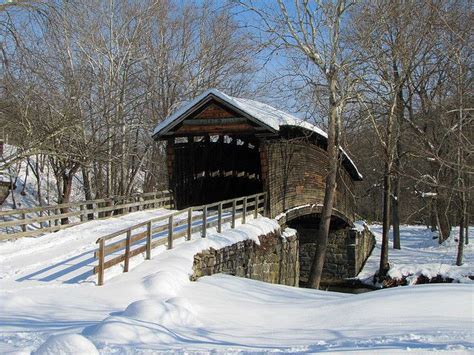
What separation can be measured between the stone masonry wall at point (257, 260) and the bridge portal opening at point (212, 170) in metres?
4.08

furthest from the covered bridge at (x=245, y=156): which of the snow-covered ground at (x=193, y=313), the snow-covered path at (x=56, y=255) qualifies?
the snow-covered ground at (x=193, y=313)

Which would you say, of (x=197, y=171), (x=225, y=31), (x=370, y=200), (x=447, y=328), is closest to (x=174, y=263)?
(x=447, y=328)

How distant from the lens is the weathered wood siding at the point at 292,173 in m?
15.8

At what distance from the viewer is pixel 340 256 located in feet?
70.1

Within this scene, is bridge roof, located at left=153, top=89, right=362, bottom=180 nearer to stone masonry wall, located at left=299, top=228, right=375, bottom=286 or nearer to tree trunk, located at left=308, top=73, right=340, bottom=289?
tree trunk, located at left=308, top=73, right=340, bottom=289

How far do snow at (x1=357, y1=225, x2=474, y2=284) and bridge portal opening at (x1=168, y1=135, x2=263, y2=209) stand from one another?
607cm

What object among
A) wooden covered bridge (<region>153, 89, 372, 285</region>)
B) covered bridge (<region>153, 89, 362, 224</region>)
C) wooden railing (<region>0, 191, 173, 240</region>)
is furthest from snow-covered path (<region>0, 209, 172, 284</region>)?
wooden covered bridge (<region>153, 89, 372, 285</region>)

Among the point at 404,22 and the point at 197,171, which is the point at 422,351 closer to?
the point at 404,22

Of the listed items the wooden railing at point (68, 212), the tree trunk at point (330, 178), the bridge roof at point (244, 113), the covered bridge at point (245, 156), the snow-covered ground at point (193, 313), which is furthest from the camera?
the covered bridge at point (245, 156)

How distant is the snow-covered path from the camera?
8609mm

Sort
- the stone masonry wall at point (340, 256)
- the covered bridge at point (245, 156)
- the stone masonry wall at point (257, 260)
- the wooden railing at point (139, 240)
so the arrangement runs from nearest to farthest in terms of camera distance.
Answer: the wooden railing at point (139, 240) < the stone masonry wall at point (257, 260) < the covered bridge at point (245, 156) < the stone masonry wall at point (340, 256)

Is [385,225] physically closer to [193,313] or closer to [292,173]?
[292,173]

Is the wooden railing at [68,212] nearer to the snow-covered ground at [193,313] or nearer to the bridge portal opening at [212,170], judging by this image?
the bridge portal opening at [212,170]

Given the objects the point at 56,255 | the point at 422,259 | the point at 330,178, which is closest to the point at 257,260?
the point at 330,178
